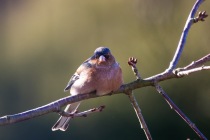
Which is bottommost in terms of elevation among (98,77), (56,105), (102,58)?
(56,105)

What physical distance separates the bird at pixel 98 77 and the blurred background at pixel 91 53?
2873 mm

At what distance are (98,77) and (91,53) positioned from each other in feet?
14.8

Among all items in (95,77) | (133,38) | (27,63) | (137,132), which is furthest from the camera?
(27,63)

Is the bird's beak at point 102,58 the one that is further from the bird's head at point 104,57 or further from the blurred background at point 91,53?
the blurred background at point 91,53

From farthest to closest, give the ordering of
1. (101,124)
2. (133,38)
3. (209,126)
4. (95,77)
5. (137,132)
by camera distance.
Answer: (133,38)
(101,124)
(137,132)
(209,126)
(95,77)

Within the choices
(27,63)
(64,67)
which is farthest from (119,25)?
(27,63)

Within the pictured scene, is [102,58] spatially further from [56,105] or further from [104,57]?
[56,105]

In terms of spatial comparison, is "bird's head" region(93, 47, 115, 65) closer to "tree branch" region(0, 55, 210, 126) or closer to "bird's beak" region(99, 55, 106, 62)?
"bird's beak" region(99, 55, 106, 62)

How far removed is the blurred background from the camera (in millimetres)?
6836

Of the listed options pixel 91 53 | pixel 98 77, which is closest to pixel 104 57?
pixel 98 77

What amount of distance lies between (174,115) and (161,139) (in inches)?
13.9

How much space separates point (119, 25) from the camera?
333 inches

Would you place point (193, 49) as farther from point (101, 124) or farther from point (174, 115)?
point (101, 124)

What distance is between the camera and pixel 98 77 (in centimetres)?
351
